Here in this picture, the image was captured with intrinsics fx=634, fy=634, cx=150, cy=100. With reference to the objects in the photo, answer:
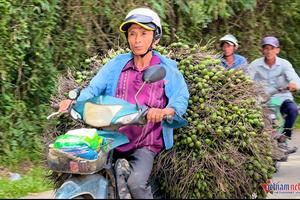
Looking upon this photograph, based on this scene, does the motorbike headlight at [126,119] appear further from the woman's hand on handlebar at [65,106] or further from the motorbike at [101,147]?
the woman's hand on handlebar at [65,106]

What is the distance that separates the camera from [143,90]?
4512 millimetres

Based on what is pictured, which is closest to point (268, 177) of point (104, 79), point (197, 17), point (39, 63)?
point (104, 79)

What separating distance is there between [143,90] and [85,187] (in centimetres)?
97

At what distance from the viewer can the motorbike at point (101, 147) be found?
3811 mm

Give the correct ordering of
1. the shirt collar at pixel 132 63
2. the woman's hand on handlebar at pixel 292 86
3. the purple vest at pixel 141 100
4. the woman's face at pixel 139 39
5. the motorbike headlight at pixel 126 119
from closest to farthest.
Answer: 1. the motorbike headlight at pixel 126 119
2. the purple vest at pixel 141 100
3. the woman's face at pixel 139 39
4. the shirt collar at pixel 132 63
5. the woman's hand on handlebar at pixel 292 86

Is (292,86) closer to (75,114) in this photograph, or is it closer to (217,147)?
(217,147)

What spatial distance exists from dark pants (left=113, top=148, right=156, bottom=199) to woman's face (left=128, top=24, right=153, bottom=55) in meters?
0.72

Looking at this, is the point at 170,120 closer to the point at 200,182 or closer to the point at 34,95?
the point at 200,182

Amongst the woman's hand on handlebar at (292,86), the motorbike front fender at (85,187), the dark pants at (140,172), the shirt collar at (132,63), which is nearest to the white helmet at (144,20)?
the shirt collar at (132,63)

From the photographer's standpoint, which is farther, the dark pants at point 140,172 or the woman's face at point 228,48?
the woman's face at point 228,48

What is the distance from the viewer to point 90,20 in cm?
838

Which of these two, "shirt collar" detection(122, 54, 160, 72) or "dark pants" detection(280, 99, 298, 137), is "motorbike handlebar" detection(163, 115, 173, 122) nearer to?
"shirt collar" detection(122, 54, 160, 72)

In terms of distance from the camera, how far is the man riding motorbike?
4363 millimetres

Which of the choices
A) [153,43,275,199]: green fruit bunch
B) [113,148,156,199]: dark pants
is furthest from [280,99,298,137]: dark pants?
[113,148,156,199]: dark pants
